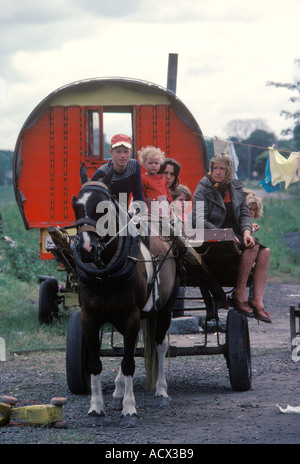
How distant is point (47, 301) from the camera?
12031mm

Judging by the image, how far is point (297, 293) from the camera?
18.2 meters

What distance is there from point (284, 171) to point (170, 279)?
8954 millimetres

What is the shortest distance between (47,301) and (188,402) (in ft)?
16.8

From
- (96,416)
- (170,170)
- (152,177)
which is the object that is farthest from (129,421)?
(170,170)

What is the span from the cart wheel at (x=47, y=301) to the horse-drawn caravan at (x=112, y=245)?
0.05 feet

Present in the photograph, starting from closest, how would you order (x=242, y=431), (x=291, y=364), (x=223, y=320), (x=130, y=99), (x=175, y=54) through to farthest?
(x=242, y=431) < (x=291, y=364) < (x=223, y=320) < (x=130, y=99) < (x=175, y=54)

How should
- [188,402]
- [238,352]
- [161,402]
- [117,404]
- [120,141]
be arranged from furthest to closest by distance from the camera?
[238,352], [188,402], [161,402], [117,404], [120,141]

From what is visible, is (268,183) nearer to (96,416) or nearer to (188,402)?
(188,402)

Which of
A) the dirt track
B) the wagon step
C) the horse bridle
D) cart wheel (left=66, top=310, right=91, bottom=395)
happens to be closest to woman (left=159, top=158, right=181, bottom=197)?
cart wheel (left=66, top=310, right=91, bottom=395)

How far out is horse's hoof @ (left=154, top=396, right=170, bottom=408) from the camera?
7.12 meters

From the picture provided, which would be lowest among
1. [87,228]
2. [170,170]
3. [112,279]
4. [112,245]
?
[112,279]

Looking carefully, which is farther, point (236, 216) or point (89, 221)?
point (236, 216)
